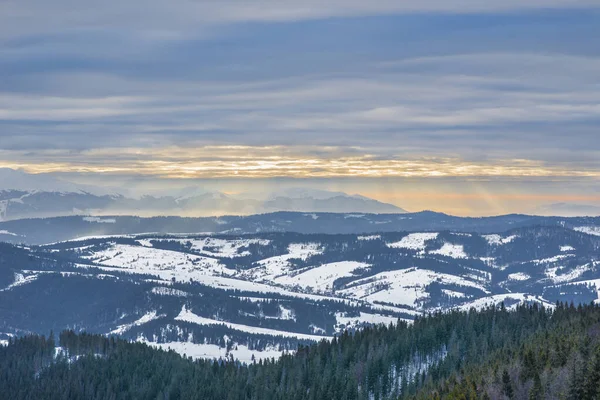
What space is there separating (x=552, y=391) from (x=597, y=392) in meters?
12.7

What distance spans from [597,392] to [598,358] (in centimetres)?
926

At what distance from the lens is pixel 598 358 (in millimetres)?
194375

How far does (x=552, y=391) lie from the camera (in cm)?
19825

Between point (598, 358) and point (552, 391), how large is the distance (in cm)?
1060

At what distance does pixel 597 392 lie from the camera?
186750 millimetres
